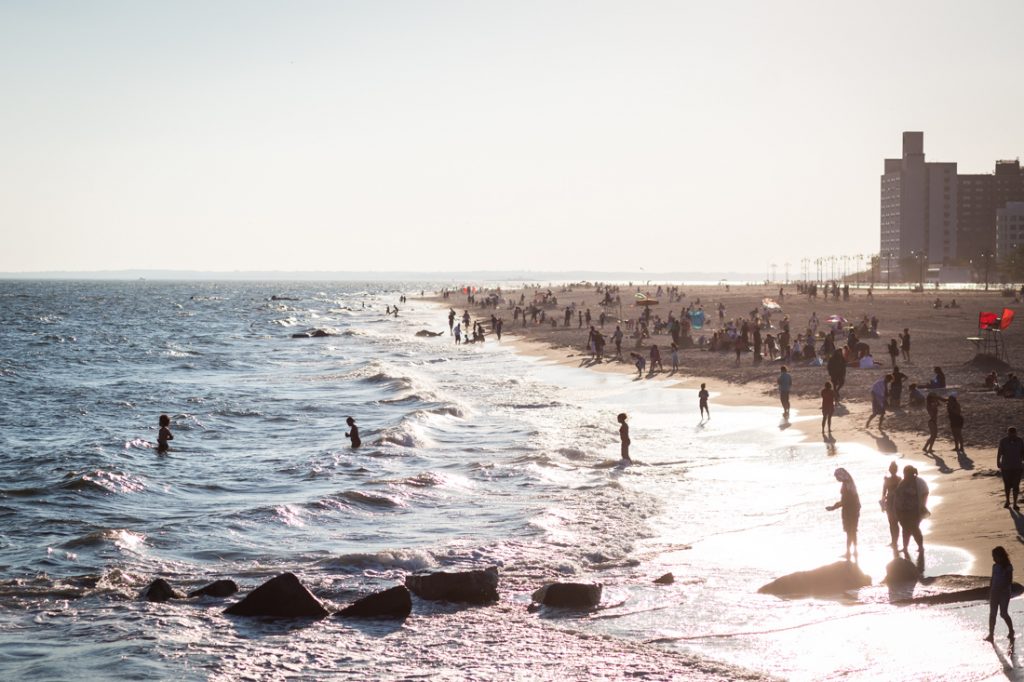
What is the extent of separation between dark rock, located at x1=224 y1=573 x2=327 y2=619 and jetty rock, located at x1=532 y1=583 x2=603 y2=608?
3.21 metres

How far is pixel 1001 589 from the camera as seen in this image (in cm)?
1125

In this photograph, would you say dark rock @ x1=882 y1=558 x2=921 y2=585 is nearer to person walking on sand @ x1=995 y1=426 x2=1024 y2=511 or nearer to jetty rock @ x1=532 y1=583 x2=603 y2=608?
person walking on sand @ x1=995 y1=426 x2=1024 y2=511

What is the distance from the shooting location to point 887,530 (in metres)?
16.8

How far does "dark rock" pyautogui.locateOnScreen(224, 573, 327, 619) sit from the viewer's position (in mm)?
14281

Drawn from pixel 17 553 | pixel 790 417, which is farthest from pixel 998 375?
pixel 17 553

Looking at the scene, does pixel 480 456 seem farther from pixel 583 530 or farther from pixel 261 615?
pixel 261 615

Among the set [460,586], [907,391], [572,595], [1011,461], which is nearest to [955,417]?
[1011,461]

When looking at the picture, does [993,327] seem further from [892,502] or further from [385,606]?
[385,606]

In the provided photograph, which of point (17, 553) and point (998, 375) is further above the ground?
point (998, 375)

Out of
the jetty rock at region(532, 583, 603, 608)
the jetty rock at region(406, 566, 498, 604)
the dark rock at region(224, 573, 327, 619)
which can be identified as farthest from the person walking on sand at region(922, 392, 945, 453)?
the dark rock at region(224, 573, 327, 619)

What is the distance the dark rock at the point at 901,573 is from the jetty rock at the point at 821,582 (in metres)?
0.30

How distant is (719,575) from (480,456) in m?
12.6

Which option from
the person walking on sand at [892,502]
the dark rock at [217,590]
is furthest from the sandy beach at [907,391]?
the dark rock at [217,590]

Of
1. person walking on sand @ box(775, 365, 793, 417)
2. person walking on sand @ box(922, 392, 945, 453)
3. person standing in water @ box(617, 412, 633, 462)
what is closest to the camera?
person walking on sand @ box(922, 392, 945, 453)
